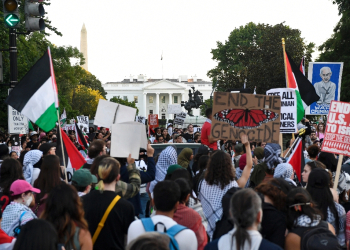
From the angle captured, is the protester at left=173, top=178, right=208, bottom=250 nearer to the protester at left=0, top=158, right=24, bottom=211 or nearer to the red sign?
the protester at left=0, top=158, right=24, bottom=211

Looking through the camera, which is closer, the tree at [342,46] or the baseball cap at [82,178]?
the baseball cap at [82,178]

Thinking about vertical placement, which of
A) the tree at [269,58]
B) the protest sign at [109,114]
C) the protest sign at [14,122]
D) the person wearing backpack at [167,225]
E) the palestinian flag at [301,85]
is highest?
the tree at [269,58]

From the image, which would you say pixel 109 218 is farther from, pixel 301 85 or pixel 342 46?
pixel 342 46

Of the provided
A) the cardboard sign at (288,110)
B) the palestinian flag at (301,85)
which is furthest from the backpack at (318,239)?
the palestinian flag at (301,85)

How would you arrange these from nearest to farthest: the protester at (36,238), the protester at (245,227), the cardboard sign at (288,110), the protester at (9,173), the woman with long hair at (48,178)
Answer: the protester at (36,238)
the protester at (245,227)
the woman with long hair at (48,178)
the protester at (9,173)
the cardboard sign at (288,110)

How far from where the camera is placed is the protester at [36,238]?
249 cm

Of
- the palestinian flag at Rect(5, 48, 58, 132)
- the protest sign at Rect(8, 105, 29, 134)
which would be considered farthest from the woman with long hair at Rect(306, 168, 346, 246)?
the protest sign at Rect(8, 105, 29, 134)


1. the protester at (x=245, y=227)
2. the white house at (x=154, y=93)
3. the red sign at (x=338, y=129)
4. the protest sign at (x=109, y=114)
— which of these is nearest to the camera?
the protester at (x=245, y=227)

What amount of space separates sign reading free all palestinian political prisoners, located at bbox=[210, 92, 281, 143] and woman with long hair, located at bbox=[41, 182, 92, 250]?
2.85 metres

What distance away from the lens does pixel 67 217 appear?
323 cm

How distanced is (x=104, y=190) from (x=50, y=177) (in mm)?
899

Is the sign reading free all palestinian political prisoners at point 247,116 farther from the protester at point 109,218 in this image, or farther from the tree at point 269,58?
the tree at point 269,58

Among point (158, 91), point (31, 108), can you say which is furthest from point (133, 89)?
point (31, 108)

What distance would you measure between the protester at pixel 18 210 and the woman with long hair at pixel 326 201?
2.43 m
